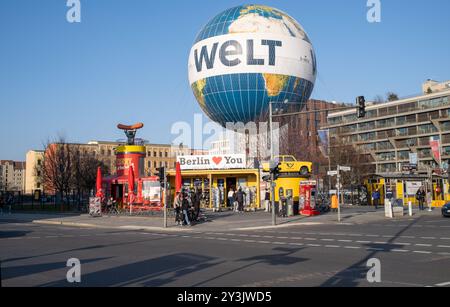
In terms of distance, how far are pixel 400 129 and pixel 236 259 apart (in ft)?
321

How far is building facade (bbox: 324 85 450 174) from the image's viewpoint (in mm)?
95125

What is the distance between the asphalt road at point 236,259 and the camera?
10.1 metres

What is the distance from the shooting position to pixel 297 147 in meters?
70.1

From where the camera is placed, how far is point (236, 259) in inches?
523

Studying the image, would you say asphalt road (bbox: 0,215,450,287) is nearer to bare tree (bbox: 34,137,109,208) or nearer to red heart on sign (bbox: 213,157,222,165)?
red heart on sign (bbox: 213,157,222,165)

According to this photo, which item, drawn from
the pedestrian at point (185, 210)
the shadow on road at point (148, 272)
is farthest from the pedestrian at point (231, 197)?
the shadow on road at point (148, 272)

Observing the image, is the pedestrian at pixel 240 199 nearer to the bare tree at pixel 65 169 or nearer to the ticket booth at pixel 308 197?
the ticket booth at pixel 308 197

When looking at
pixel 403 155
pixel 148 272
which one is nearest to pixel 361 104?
pixel 148 272

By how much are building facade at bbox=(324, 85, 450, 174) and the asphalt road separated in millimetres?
78837

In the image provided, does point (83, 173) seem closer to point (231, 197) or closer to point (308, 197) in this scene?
point (231, 197)

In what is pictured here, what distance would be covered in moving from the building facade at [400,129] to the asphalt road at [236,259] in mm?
78837

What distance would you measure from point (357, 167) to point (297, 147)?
13079 mm

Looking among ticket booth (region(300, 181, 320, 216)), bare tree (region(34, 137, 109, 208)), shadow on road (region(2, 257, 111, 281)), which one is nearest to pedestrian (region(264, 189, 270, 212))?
ticket booth (region(300, 181, 320, 216))
